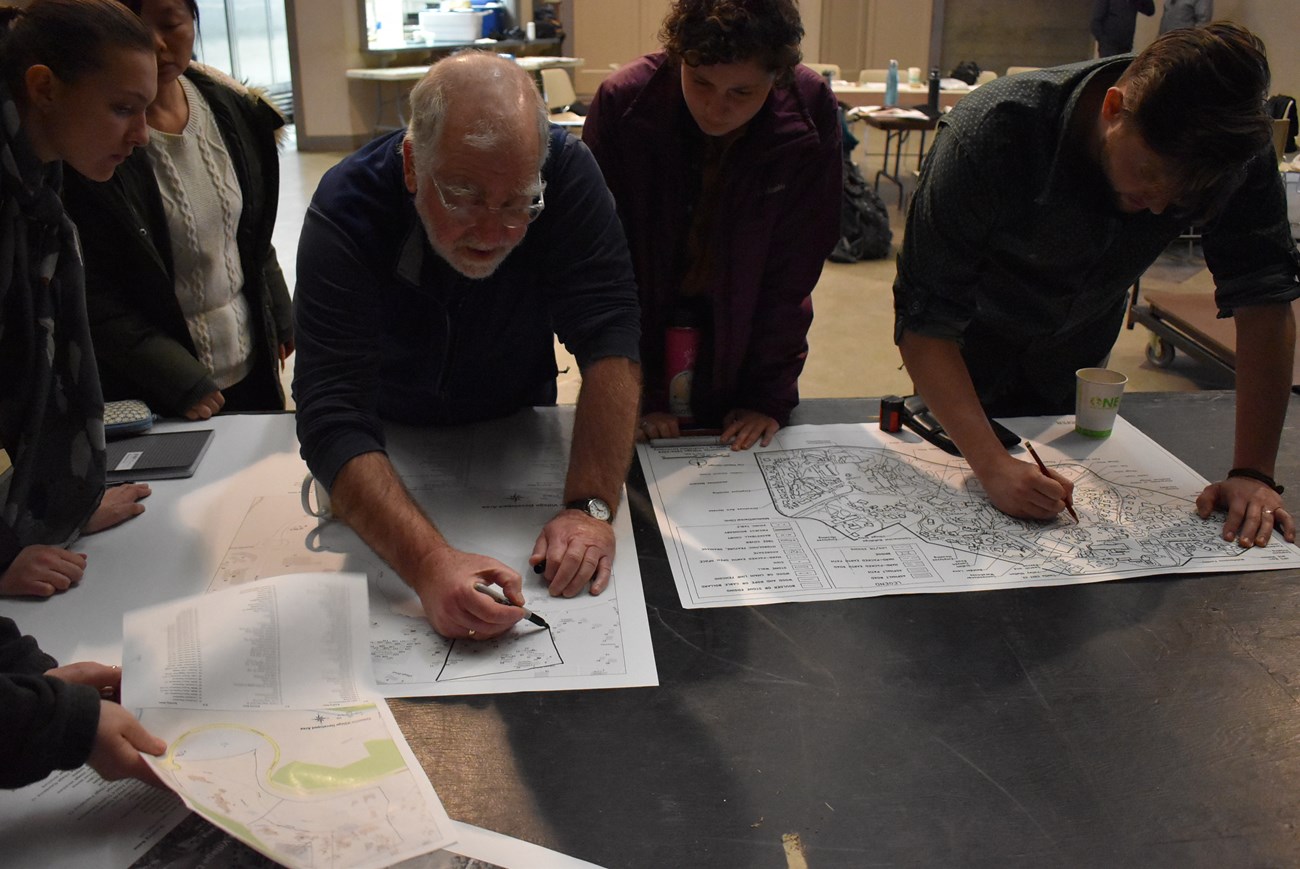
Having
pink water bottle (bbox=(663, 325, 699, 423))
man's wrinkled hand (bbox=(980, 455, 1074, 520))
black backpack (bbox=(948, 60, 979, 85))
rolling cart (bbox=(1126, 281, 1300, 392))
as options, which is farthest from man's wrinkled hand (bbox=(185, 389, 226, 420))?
black backpack (bbox=(948, 60, 979, 85))

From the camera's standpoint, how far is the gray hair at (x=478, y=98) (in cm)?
120

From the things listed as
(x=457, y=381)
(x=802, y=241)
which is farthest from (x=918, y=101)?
(x=457, y=381)

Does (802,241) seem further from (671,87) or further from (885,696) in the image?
(885,696)

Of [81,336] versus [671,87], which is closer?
[81,336]

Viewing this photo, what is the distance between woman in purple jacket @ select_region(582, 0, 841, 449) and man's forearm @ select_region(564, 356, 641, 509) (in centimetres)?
18

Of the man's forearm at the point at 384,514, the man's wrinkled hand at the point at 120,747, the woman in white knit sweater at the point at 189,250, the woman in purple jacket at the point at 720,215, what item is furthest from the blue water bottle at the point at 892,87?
the man's wrinkled hand at the point at 120,747

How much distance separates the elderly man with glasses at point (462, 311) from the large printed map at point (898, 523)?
0.14m

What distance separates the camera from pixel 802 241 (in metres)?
1.75

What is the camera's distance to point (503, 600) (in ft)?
3.72

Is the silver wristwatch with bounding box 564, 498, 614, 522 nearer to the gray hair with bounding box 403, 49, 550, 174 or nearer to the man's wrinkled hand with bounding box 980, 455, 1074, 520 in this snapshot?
the gray hair with bounding box 403, 49, 550, 174

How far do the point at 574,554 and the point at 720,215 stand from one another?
728 mm

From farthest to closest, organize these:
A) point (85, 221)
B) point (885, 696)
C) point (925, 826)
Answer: point (85, 221)
point (885, 696)
point (925, 826)

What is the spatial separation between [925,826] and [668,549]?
0.52 m

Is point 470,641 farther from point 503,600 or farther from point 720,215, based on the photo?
point 720,215
